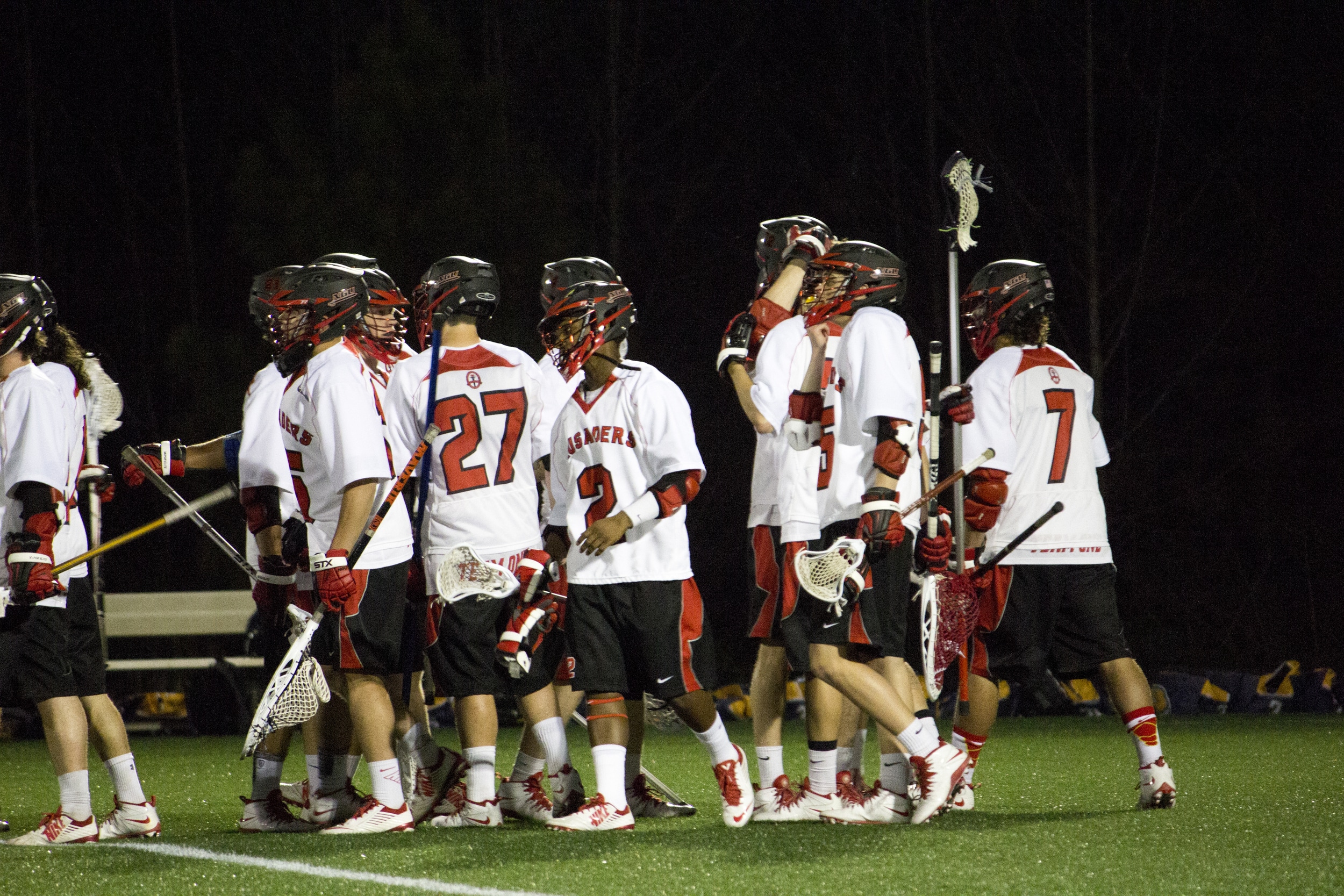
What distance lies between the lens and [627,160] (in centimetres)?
1501

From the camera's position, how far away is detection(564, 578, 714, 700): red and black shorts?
16.3 feet

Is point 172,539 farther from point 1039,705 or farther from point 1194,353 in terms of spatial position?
point 1194,353

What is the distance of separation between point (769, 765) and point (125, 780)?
6.80 feet

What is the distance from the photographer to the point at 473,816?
16.9 feet

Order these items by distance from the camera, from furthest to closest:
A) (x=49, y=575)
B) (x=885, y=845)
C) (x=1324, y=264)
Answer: (x=1324, y=264) < (x=49, y=575) < (x=885, y=845)

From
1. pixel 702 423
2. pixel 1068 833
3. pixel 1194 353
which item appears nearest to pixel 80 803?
pixel 1068 833

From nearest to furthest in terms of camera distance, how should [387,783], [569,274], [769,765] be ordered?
[387,783]
[769,765]
[569,274]

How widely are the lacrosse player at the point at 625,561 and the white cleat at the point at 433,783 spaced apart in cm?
66

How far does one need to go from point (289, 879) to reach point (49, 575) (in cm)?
137

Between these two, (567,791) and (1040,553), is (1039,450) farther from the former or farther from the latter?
(567,791)

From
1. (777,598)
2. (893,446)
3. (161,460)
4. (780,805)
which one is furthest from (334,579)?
(893,446)

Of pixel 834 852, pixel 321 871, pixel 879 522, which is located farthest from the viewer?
pixel 879 522

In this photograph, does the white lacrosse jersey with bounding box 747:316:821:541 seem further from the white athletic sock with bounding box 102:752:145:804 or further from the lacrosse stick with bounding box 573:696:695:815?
the white athletic sock with bounding box 102:752:145:804

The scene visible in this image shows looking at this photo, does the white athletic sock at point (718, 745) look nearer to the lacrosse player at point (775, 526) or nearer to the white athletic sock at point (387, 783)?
the lacrosse player at point (775, 526)
